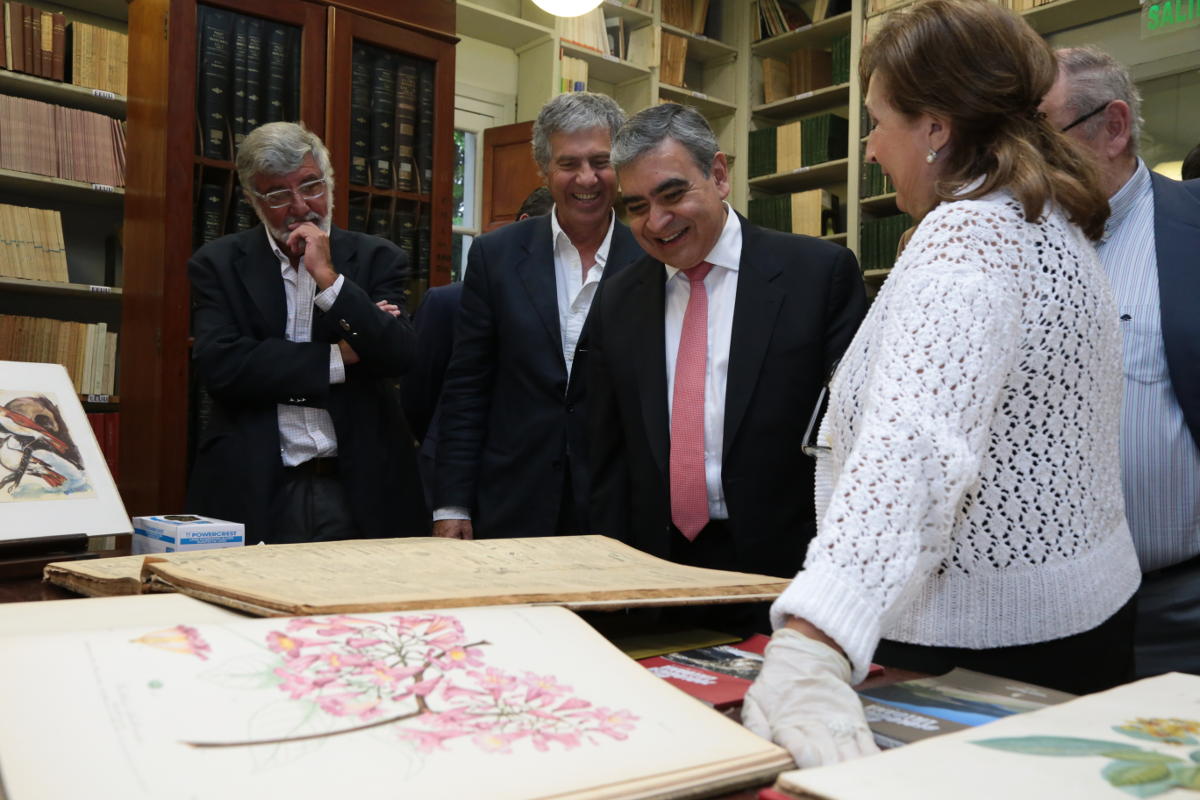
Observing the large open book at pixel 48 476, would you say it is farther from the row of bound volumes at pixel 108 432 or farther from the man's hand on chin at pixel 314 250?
the row of bound volumes at pixel 108 432

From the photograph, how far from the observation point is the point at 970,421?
31.0 inches

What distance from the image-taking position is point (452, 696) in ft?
1.98

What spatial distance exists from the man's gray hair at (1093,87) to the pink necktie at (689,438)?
84cm

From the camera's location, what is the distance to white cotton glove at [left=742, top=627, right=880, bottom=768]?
60cm

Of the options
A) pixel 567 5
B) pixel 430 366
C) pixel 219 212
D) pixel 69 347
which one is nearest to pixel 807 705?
pixel 430 366

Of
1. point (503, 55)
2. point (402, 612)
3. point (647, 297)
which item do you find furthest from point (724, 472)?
point (503, 55)

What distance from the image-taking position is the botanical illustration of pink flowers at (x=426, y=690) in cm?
56

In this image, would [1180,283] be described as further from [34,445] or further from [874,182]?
[874,182]

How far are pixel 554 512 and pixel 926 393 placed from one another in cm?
141

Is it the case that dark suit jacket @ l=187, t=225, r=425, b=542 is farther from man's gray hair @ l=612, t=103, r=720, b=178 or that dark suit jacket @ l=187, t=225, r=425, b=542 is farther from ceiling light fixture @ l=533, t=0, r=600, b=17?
ceiling light fixture @ l=533, t=0, r=600, b=17

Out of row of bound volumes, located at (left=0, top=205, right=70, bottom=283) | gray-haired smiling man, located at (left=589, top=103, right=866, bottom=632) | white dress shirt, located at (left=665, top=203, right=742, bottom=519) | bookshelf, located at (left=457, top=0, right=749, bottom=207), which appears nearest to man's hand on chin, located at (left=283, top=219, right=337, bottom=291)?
gray-haired smiling man, located at (left=589, top=103, right=866, bottom=632)

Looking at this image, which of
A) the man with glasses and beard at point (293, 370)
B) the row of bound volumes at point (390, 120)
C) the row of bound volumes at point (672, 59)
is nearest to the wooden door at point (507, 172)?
the row of bound volumes at point (390, 120)

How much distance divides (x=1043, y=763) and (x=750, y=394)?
1.10 meters

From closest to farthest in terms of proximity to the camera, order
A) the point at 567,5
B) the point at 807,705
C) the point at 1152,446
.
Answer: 1. the point at 807,705
2. the point at 1152,446
3. the point at 567,5
